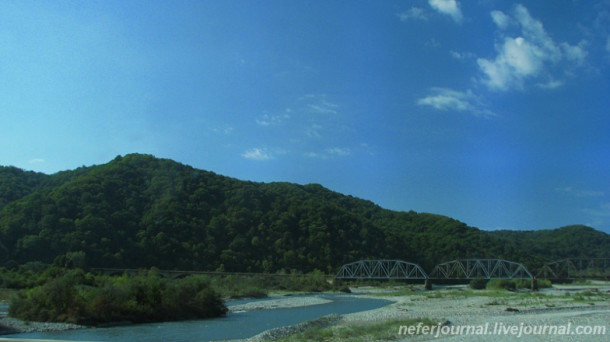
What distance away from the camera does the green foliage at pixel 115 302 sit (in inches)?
1481

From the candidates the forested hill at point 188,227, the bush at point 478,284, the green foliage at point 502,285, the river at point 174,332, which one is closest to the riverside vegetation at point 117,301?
the river at point 174,332

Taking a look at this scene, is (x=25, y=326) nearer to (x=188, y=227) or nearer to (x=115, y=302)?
(x=115, y=302)

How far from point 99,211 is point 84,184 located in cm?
806

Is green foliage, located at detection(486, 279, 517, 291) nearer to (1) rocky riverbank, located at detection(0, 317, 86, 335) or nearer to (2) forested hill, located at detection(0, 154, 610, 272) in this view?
(2) forested hill, located at detection(0, 154, 610, 272)

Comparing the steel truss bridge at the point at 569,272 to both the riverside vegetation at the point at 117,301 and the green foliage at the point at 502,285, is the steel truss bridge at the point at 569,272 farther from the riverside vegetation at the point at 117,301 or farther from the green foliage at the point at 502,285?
the riverside vegetation at the point at 117,301

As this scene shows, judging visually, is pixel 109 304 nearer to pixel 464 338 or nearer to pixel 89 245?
pixel 464 338

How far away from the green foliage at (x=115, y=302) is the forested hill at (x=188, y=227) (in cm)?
4178

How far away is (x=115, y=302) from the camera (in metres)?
39.5

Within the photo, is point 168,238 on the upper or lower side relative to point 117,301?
upper

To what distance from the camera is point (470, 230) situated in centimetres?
16925

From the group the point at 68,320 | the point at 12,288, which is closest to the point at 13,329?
the point at 68,320

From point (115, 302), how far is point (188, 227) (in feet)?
233

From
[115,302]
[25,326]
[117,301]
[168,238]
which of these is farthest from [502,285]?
[25,326]

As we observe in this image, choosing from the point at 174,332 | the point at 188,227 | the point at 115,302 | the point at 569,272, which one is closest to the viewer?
the point at 174,332
